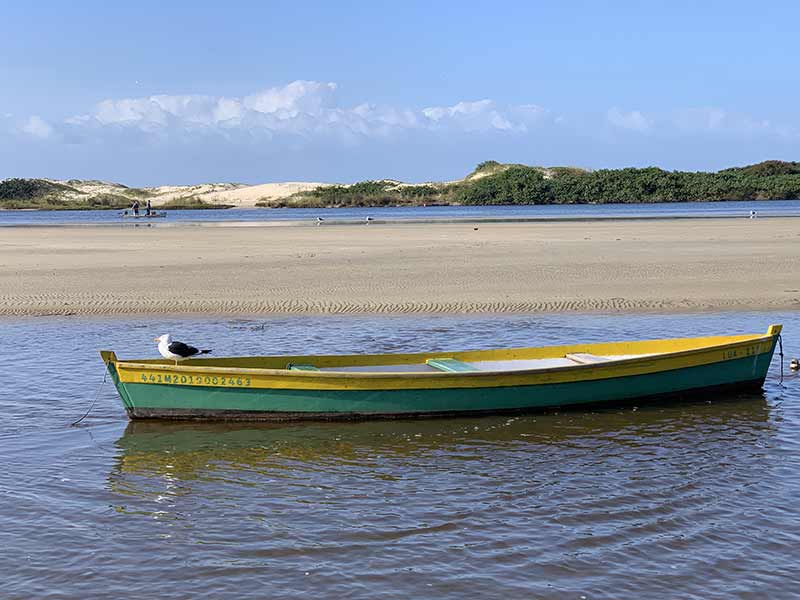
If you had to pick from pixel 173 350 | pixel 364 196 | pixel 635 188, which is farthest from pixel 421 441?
pixel 364 196

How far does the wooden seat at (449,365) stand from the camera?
36.5 ft

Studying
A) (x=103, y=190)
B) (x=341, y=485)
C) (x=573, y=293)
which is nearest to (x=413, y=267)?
(x=573, y=293)

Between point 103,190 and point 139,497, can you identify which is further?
point 103,190

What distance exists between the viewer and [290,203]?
379 ft

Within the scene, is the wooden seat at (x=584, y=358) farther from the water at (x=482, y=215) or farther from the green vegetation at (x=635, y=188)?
the green vegetation at (x=635, y=188)

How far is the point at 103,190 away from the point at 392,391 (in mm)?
154734

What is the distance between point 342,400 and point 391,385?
55 cm

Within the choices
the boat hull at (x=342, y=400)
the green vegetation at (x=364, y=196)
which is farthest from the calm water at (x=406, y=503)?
the green vegetation at (x=364, y=196)

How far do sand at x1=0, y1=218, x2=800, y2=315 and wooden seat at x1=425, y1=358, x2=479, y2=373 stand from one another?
6.75 meters

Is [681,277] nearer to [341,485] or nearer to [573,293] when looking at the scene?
[573,293]

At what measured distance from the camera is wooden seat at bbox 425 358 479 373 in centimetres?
1112

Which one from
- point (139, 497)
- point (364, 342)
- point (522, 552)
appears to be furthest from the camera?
point (364, 342)

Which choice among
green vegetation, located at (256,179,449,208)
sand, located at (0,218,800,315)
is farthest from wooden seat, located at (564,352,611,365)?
green vegetation, located at (256,179,449,208)

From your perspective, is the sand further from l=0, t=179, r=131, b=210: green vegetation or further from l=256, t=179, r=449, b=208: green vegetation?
l=0, t=179, r=131, b=210: green vegetation
